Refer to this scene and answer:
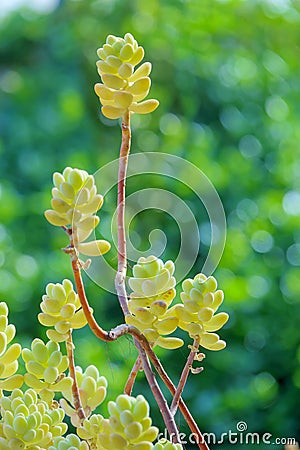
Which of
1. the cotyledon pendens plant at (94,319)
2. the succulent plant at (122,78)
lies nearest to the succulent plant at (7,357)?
the cotyledon pendens plant at (94,319)

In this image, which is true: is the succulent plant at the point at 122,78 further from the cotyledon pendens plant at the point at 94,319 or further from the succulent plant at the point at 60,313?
the succulent plant at the point at 60,313

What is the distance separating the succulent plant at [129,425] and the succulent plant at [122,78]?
175mm

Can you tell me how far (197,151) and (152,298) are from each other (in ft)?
4.24

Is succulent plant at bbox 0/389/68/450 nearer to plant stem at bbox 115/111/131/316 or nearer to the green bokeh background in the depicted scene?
plant stem at bbox 115/111/131/316

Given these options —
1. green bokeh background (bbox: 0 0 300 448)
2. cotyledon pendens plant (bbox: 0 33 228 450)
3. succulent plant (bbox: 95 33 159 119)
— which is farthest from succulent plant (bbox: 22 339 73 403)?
green bokeh background (bbox: 0 0 300 448)

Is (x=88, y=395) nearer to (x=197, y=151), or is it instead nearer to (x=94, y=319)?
(x=94, y=319)

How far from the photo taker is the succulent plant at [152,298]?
1.31ft

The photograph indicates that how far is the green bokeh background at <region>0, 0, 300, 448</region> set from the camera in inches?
50.5

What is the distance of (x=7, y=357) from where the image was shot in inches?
16.8

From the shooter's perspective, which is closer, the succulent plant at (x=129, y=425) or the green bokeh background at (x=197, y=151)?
the succulent plant at (x=129, y=425)

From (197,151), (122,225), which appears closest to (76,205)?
(122,225)

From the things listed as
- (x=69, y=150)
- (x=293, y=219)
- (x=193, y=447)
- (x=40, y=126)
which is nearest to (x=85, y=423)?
(x=193, y=447)

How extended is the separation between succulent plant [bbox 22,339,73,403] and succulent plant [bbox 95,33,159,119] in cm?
14

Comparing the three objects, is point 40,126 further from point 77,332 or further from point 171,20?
point 77,332
